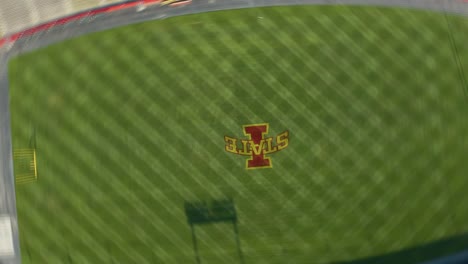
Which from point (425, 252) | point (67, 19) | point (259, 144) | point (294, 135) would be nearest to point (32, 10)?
point (67, 19)

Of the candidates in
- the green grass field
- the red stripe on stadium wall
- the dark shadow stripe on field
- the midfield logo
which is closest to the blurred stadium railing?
the red stripe on stadium wall

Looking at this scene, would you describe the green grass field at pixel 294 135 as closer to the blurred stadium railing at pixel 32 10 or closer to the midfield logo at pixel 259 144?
the midfield logo at pixel 259 144

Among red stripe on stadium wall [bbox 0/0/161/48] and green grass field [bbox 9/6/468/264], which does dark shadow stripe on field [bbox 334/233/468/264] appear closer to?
green grass field [bbox 9/6/468/264]

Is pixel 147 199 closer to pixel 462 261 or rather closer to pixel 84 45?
pixel 84 45

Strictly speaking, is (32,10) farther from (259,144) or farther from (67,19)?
(259,144)

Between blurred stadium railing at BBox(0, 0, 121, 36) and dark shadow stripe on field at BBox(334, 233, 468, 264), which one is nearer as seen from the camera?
dark shadow stripe on field at BBox(334, 233, 468, 264)

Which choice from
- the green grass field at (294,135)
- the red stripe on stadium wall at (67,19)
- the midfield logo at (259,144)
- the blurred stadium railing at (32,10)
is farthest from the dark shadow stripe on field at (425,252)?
the blurred stadium railing at (32,10)
